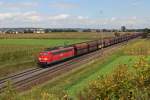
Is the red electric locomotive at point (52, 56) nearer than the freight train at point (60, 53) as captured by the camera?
Yes

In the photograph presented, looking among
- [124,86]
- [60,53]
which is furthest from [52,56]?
[124,86]

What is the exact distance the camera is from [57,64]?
204 feet

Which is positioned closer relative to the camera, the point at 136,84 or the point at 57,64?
the point at 136,84

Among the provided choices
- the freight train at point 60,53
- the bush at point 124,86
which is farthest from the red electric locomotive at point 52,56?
the bush at point 124,86

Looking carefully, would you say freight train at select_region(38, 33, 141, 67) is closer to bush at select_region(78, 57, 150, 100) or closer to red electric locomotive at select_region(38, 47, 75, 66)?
red electric locomotive at select_region(38, 47, 75, 66)

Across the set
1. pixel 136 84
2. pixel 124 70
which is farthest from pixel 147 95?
pixel 124 70

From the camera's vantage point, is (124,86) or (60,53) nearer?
(124,86)

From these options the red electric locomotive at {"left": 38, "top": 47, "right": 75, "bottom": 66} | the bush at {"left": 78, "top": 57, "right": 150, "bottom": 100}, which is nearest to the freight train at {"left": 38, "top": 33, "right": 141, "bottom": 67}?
the red electric locomotive at {"left": 38, "top": 47, "right": 75, "bottom": 66}

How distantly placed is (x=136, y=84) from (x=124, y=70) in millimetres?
902

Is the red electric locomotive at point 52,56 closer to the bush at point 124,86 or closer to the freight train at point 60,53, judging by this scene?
the freight train at point 60,53

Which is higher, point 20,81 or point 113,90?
point 113,90

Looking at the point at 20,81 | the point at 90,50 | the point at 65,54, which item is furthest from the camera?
the point at 90,50

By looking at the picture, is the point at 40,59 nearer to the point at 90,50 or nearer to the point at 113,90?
the point at 90,50

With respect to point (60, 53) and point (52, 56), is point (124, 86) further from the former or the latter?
point (60, 53)
